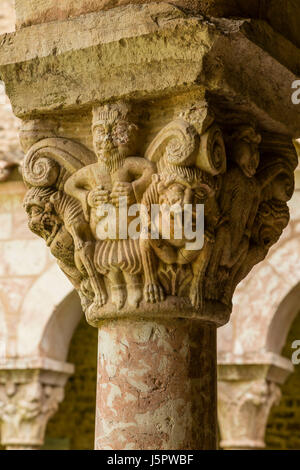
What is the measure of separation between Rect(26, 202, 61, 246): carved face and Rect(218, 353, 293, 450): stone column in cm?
472

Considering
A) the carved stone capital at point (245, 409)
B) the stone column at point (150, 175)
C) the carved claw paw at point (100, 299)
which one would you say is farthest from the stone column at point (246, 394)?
the carved claw paw at point (100, 299)

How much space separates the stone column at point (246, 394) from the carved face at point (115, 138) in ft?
16.0

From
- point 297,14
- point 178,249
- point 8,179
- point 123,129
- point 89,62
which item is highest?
point 8,179

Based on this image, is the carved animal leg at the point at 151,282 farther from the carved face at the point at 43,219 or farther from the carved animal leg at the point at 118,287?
the carved face at the point at 43,219

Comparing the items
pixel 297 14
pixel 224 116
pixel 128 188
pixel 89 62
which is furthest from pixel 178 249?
pixel 297 14

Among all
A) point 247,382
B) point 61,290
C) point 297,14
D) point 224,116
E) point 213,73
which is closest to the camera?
point 213,73

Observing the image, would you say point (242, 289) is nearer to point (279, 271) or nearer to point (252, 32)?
point (279, 271)

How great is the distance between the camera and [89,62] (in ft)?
9.11

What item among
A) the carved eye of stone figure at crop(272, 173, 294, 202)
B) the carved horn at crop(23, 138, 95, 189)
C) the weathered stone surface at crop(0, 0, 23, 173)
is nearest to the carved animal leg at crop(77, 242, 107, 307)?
the carved horn at crop(23, 138, 95, 189)

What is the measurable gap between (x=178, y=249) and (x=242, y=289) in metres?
4.90

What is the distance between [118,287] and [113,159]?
0.39 meters

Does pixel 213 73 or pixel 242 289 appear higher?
pixel 242 289

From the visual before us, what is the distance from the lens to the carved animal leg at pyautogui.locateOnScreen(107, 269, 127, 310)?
282cm

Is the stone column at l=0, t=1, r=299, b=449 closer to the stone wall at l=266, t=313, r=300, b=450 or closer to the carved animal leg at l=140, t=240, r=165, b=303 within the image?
the carved animal leg at l=140, t=240, r=165, b=303
